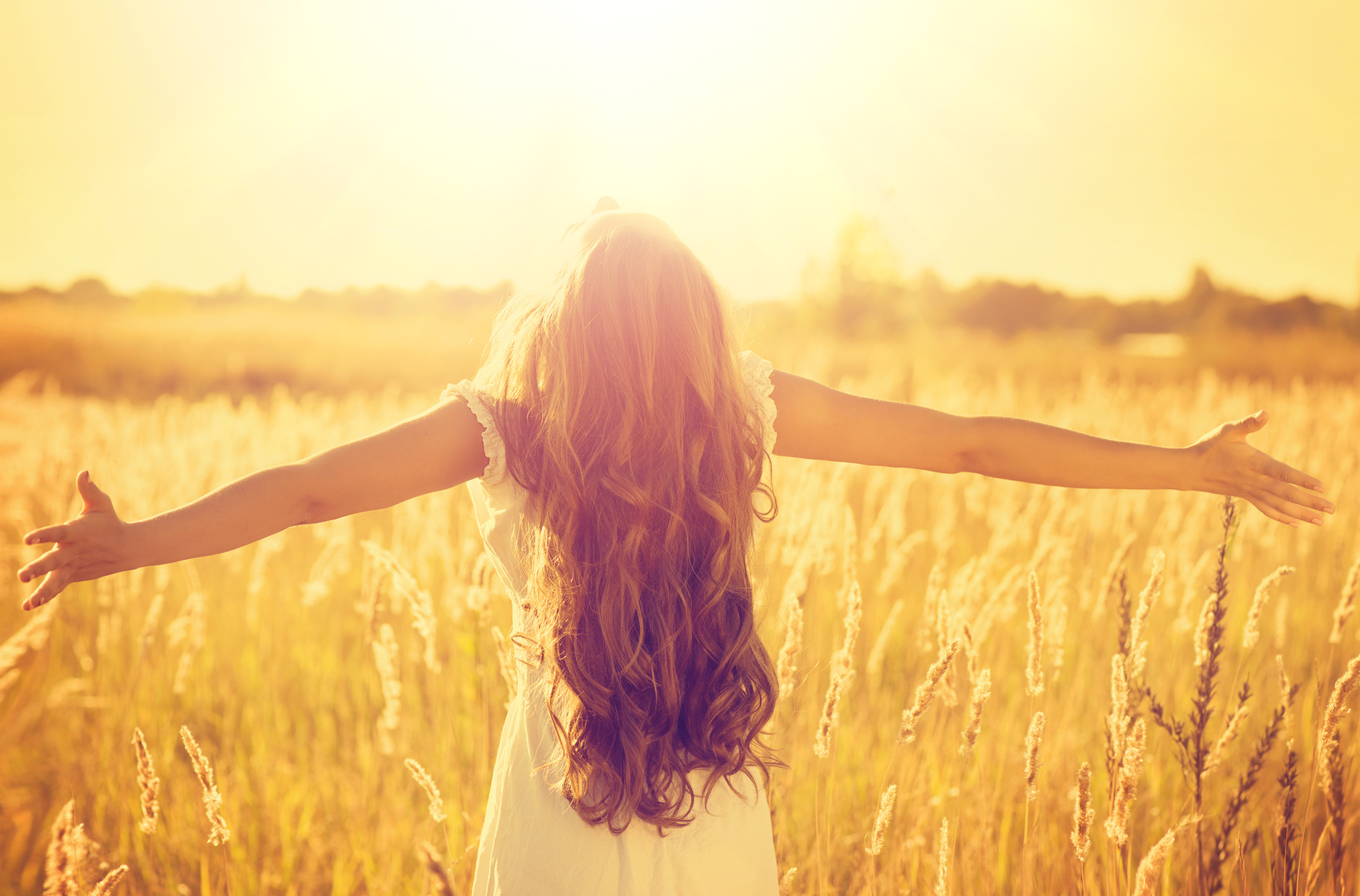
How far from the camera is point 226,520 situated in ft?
3.66

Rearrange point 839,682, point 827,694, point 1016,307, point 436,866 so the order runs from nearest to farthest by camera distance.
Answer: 1. point 436,866
2. point 839,682
3. point 827,694
4. point 1016,307

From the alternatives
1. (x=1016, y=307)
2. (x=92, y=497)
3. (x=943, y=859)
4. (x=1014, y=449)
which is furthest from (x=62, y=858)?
(x=1016, y=307)

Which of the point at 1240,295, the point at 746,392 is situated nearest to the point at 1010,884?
the point at 746,392

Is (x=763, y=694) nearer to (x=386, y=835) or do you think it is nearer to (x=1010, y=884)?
(x=1010, y=884)

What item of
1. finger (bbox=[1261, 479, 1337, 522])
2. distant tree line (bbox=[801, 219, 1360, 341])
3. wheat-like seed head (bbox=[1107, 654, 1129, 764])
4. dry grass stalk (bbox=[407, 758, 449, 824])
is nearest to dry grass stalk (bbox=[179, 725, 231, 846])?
dry grass stalk (bbox=[407, 758, 449, 824])

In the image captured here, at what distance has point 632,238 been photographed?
4.25ft

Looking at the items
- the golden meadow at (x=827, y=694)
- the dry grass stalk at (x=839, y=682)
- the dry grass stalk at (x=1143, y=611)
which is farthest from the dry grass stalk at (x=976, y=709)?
the dry grass stalk at (x=1143, y=611)

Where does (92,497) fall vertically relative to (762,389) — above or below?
below

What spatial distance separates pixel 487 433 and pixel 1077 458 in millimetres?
1109

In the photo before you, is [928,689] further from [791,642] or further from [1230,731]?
[1230,731]

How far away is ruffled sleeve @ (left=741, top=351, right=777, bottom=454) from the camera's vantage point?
1418 mm

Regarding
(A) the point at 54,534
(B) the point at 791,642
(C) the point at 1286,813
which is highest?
(A) the point at 54,534

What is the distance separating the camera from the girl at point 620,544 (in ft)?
4.08

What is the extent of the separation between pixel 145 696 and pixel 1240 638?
14.5 feet
